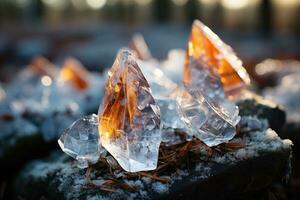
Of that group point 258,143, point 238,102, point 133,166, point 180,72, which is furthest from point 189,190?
point 180,72

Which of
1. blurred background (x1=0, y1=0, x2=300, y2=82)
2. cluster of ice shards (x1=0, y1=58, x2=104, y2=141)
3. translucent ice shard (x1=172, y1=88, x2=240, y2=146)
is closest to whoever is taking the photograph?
translucent ice shard (x1=172, y1=88, x2=240, y2=146)

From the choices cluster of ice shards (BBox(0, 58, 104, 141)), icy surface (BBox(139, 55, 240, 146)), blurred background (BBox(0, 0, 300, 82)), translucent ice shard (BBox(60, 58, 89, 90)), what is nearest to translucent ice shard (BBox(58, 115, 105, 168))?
icy surface (BBox(139, 55, 240, 146))

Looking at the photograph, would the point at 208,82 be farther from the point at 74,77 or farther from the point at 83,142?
the point at 74,77

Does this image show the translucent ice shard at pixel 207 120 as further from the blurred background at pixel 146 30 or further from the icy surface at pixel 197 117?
the blurred background at pixel 146 30

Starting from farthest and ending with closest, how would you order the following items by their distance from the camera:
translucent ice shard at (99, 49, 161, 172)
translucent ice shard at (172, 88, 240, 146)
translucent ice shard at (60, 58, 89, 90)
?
translucent ice shard at (60, 58, 89, 90) < translucent ice shard at (172, 88, 240, 146) < translucent ice shard at (99, 49, 161, 172)

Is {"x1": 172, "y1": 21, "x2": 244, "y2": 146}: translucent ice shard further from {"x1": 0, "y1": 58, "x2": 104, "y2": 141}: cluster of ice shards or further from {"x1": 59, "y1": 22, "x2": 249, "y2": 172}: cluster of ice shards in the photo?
{"x1": 0, "y1": 58, "x2": 104, "y2": 141}: cluster of ice shards

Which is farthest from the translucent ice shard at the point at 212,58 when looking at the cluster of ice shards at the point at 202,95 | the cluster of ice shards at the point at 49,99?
the cluster of ice shards at the point at 49,99
